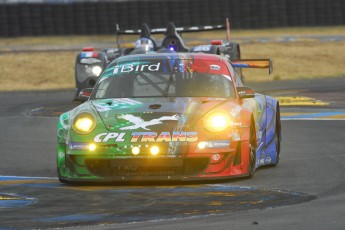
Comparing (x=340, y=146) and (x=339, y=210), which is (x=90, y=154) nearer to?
(x=339, y=210)

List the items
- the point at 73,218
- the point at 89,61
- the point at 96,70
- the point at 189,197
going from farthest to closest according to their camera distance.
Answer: the point at 89,61 → the point at 96,70 → the point at 189,197 → the point at 73,218

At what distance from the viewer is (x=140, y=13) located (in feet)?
130

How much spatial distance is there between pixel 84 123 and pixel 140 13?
1185 inches

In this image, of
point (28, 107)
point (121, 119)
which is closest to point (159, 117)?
point (121, 119)

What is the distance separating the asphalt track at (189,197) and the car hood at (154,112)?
51cm

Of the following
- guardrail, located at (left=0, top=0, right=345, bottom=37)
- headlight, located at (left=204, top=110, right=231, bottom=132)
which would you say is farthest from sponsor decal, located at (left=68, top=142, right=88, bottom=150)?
guardrail, located at (left=0, top=0, right=345, bottom=37)

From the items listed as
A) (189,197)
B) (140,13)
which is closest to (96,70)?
(189,197)

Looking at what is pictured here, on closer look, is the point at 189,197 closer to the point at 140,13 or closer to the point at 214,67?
the point at 214,67

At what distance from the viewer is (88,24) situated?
132ft

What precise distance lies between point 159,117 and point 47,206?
1797mm

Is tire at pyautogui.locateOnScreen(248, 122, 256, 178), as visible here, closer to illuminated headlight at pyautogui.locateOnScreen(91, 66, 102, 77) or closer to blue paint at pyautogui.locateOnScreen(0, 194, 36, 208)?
blue paint at pyautogui.locateOnScreen(0, 194, 36, 208)

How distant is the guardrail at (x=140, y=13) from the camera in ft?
129

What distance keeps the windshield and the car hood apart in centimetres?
28

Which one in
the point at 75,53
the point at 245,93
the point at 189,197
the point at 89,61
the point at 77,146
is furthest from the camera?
the point at 75,53
